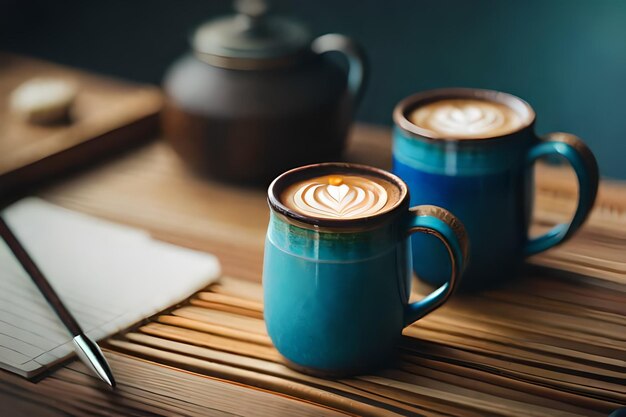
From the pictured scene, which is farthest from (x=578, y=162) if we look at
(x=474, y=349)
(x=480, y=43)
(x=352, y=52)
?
→ (x=480, y=43)

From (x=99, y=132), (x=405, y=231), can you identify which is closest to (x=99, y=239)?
(x=99, y=132)

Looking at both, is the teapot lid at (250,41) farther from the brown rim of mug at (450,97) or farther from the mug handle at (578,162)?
the mug handle at (578,162)

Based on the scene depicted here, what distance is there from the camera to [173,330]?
0.66 m

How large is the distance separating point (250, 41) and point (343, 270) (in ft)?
1.36

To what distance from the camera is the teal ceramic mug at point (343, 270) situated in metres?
0.55

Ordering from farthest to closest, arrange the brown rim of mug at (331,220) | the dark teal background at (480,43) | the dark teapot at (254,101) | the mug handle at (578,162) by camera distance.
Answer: the dark teal background at (480,43)
the dark teapot at (254,101)
the mug handle at (578,162)
the brown rim of mug at (331,220)

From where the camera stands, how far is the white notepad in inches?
24.9

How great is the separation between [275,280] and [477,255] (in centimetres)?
21

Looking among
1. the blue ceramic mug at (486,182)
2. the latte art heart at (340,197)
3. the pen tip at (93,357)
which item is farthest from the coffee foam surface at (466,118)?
the pen tip at (93,357)

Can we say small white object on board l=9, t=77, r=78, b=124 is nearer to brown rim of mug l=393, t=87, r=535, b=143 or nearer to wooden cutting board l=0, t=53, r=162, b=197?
wooden cutting board l=0, t=53, r=162, b=197

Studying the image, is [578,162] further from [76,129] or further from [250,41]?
[76,129]

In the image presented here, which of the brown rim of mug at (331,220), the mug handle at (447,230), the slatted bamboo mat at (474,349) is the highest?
the brown rim of mug at (331,220)

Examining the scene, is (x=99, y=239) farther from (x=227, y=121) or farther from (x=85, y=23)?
(x=85, y=23)

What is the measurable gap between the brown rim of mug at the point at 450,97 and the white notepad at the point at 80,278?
0.24 metres
